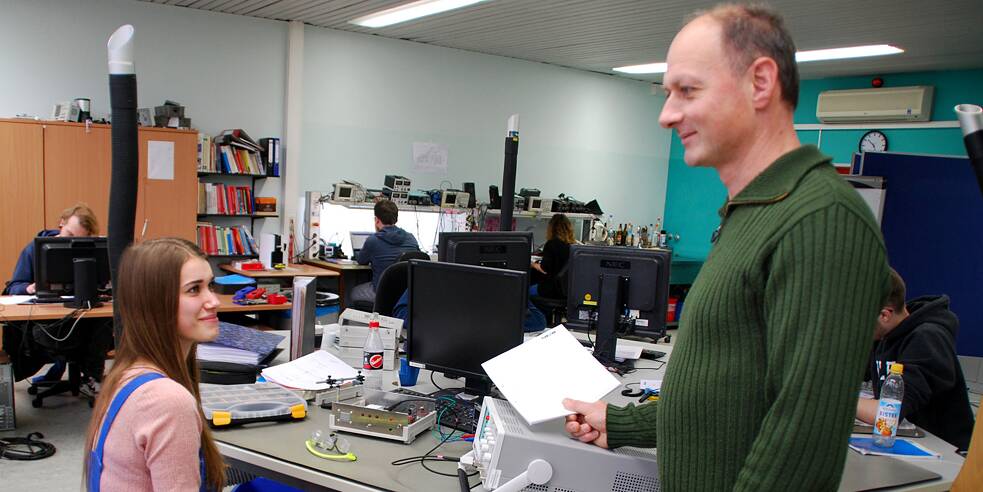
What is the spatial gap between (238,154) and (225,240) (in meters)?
0.80

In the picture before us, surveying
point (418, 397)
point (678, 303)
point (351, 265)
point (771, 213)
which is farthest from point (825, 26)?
point (771, 213)

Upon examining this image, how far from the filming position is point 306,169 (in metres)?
7.26

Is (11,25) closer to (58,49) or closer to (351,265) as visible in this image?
(58,49)

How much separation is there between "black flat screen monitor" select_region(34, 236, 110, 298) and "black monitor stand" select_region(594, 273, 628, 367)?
3048mm

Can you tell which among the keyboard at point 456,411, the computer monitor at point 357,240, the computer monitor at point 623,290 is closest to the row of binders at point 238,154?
the computer monitor at point 357,240

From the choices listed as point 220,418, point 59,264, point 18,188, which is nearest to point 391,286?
→ point 220,418

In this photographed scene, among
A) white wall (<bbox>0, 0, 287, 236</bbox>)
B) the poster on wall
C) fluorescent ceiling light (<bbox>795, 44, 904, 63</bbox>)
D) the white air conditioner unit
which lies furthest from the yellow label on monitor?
the white air conditioner unit

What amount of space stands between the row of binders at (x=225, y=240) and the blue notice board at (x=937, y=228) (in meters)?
5.36

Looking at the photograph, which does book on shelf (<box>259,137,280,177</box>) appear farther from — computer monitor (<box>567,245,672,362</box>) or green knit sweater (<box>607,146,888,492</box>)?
green knit sweater (<box>607,146,888,492</box>)

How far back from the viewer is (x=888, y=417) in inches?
92.5

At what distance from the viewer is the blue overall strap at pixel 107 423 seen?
154 cm

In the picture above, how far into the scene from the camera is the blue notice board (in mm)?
5805

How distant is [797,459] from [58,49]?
6699 mm

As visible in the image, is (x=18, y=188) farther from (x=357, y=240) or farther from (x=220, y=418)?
(x=220, y=418)
